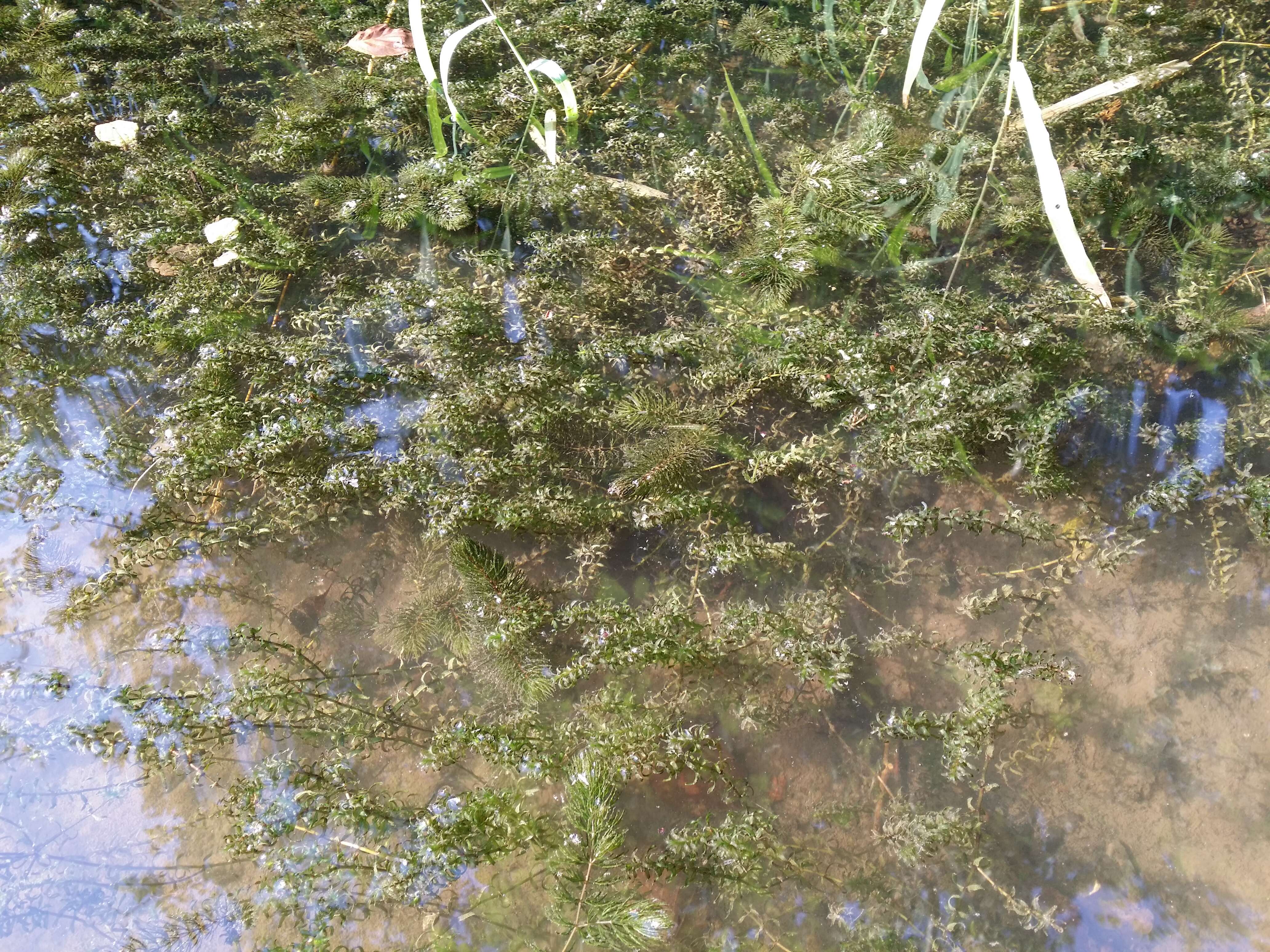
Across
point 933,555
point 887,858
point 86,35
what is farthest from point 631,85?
point 887,858

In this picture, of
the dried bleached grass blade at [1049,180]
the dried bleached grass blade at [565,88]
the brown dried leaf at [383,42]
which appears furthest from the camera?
the brown dried leaf at [383,42]

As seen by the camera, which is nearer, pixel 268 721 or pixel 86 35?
pixel 268 721

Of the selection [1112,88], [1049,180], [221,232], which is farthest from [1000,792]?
[221,232]

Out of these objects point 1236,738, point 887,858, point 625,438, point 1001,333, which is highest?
point 1001,333

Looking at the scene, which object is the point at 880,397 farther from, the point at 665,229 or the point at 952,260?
the point at 665,229

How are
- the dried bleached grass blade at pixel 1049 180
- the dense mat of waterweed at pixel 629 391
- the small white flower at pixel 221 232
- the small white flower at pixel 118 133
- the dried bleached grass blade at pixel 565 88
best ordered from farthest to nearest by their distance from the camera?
the small white flower at pixel 118 133 → the small white flower at pixel 221 232 → the dried bleached grass blade at pixel 565 88 → the dried bleached grass blade at pixel 1049 180 → the dense mat of waterweed at pixel 629 391

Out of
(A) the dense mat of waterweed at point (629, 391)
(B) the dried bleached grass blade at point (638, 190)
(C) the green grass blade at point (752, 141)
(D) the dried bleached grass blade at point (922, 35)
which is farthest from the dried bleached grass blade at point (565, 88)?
(D) the dried bleached grass blade at point (922, 35)

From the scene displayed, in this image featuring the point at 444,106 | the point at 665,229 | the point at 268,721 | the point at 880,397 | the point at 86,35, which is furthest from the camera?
the point at 86,35

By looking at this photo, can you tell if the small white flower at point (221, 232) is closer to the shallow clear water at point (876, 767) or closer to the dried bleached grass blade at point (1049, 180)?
the shallow clear water at point (876, 767)
